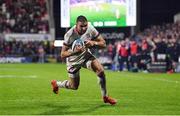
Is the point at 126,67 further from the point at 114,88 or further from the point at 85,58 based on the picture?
the point at 85,58

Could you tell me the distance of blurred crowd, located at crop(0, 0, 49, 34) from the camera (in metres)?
50.5

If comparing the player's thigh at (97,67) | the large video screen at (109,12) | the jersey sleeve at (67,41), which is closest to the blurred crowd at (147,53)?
the large video screen at (109,12)

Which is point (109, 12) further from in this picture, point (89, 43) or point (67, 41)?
point (89, 43)

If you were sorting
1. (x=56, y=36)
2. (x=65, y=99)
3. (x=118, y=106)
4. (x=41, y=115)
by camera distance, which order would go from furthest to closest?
(x=56, y=36), (x=65, y=99), (x=118, y=106), (x=41, y=115)

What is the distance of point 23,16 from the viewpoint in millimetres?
51688

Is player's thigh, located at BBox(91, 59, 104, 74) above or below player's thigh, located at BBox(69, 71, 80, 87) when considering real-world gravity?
above

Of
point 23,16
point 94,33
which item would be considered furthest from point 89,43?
point 23,16

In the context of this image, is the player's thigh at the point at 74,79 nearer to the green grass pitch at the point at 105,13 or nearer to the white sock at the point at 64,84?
the white sock at the point at 64,84

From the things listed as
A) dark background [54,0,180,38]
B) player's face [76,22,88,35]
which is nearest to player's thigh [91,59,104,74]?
player's face [76,22,88,35]

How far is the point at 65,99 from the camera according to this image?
14391 mm

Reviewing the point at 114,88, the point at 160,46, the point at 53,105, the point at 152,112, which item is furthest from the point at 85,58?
the point at 160,46

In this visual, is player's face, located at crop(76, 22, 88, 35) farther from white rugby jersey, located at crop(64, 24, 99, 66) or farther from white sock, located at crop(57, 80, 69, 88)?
white sock, located at crop(57, 80, 69, 88)

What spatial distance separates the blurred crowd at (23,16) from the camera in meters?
50.5

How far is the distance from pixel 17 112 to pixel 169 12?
1605 inches
